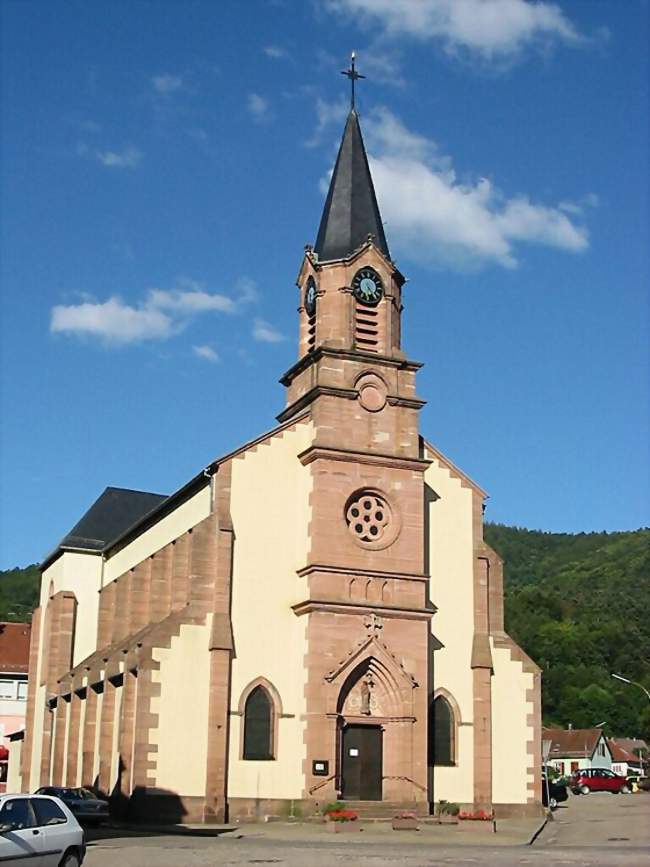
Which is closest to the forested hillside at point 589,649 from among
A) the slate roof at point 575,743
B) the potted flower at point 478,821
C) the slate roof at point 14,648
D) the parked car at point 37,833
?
the slate roof at point 575,743

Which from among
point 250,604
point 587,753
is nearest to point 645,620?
point 587,753

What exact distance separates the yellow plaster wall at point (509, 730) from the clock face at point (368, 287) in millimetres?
12525

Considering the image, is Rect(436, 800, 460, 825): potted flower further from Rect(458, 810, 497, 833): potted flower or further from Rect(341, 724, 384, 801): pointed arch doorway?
Rect(341, 724, 384, 801): pointed arch doorway

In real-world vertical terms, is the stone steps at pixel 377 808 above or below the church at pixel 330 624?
below

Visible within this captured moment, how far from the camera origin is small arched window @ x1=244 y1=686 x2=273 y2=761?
1435 inches

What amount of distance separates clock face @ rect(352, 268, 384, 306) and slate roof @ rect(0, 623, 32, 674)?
3991cm

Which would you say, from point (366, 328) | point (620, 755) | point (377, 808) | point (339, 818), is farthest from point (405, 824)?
point (620, 755)

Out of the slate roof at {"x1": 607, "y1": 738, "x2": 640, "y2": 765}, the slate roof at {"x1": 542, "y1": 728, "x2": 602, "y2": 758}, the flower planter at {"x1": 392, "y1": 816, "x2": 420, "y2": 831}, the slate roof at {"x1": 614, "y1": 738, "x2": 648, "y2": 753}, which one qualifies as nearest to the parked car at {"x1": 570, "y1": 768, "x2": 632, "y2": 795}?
the slate roof at {"x1": 542, "y1": 728, "x2": 602, "y2": 758}

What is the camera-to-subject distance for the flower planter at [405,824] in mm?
33531

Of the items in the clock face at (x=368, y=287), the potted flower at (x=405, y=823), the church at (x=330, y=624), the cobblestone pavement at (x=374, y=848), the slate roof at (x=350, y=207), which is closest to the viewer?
the cobblestone pavement at (x=374, y=848)

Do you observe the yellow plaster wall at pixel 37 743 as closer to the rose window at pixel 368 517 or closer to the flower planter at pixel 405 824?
the rose window at pixel 368 517

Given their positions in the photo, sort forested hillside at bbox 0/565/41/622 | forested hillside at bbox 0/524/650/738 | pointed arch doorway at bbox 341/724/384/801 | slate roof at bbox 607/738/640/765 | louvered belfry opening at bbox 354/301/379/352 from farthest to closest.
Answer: forested hillside at bbox 0/524/650/738 < slate roof at bbox 607/738/640/765 < forested hillside at bbox 0/565/41/622 < louvered belfry opening at bbox 354/301/379/352 < pointed arch doorway at bbox 341/724/384/801

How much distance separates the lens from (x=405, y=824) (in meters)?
33.6

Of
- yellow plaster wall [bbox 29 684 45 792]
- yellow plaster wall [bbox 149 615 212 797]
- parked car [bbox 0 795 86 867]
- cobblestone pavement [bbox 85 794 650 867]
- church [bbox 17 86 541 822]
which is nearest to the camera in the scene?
parked car [bbox 0 795 86 867]
